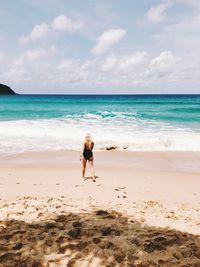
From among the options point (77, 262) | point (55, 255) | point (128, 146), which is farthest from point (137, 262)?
point (128, 146)

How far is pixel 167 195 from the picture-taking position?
762 cm

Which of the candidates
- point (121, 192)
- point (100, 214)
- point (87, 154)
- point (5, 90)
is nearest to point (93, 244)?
point (100, 214)

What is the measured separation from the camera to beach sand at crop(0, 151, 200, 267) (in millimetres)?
4215

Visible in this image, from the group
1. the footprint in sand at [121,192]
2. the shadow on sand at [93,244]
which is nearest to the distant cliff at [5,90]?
the footprint in sand at [121,192]

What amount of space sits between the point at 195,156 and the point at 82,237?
879 cm

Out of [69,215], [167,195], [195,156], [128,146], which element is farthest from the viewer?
[128,146]

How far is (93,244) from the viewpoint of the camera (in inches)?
177

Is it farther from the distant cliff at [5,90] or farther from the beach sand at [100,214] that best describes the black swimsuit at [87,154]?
the distant cliff at [5,90]

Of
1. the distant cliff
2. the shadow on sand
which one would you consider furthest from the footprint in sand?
the distant cliff

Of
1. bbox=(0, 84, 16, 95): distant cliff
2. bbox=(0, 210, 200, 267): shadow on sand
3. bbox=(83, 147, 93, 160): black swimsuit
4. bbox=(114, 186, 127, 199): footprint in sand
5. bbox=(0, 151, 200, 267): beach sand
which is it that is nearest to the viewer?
bbox=(0, 210, 200, 267): shadow on sand

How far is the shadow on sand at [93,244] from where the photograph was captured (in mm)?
4078

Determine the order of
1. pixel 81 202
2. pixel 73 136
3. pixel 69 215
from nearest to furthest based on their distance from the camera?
pixel 69 215 < pixel 81 202 < pixel 73 136

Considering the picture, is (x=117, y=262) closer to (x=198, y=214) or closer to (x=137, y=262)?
(x=137, y=262)

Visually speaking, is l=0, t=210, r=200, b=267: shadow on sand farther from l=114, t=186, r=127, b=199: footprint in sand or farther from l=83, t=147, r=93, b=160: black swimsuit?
l=83, t=147, r=93, b=160: black swimsuit
